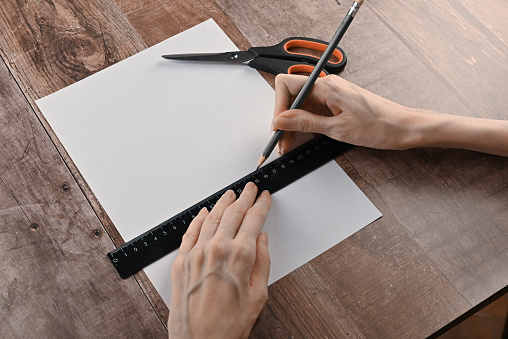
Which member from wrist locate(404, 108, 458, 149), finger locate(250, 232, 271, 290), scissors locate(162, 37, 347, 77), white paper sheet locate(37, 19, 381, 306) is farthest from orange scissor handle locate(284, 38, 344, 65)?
finger locate(250, 232, 271, 290)

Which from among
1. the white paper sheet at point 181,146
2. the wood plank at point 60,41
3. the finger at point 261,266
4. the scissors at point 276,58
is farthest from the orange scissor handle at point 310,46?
the finger at point 261,266

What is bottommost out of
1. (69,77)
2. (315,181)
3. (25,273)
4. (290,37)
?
(25,273)

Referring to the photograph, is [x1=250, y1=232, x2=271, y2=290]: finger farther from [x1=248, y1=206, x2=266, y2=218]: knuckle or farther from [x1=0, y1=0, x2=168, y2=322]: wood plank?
[x1=0, y1=0, x2=168, y2=322]: wood plank

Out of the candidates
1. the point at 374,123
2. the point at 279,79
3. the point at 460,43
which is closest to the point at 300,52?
the point at 279,79

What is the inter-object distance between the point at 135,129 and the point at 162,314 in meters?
0.38

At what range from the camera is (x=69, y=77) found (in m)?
1.09

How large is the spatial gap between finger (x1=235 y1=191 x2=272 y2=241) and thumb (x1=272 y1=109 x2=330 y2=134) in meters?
0.14

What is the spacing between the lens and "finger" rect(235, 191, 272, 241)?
89 centimetres

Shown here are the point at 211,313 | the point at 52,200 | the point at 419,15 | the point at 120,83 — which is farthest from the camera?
the point at 419,15

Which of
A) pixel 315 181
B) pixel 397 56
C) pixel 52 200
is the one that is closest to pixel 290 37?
pixel 397 56

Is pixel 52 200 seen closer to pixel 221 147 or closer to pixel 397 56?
pixel 221 147

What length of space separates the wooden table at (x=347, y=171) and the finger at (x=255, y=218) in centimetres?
11

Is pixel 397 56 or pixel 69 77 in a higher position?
pixel 397 56

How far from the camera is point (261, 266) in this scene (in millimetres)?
879
